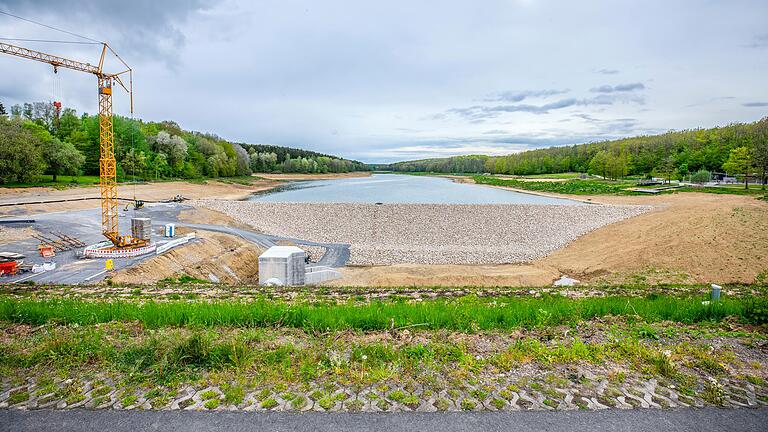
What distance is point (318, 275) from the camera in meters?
20.2

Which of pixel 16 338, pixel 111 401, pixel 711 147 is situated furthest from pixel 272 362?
pixel 711 147

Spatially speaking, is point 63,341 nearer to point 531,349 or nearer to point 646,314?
point 531,349

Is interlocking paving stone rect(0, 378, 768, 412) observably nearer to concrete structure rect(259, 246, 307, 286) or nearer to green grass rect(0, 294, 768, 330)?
green grass rect(0, 294, 768, 330)

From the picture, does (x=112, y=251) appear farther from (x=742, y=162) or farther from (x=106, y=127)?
(x=742, y=162)

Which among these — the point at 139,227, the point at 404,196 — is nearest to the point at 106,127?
the point at 139,227

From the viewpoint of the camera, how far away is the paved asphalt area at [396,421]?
412cm

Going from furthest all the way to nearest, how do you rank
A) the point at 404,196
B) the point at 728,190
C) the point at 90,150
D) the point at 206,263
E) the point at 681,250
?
the point at 404,196 → the point at 90,150 → the point at 728,190 → the point at 681,250 → the point at 206,263

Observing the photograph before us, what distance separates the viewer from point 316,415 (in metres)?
4.32

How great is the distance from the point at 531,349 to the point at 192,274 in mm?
18660

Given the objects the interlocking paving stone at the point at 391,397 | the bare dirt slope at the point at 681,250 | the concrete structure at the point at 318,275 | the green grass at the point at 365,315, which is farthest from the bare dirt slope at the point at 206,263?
the bare dirt slope at the point at 681,250

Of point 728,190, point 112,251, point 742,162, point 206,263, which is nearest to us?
point 112,251

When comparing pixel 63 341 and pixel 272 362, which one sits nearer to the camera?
pixel 272 362

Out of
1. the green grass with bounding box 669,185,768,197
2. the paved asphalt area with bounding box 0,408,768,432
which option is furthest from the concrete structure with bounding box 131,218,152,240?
the green grass with bounding box 669,185,768,197

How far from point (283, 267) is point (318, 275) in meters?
2.95
